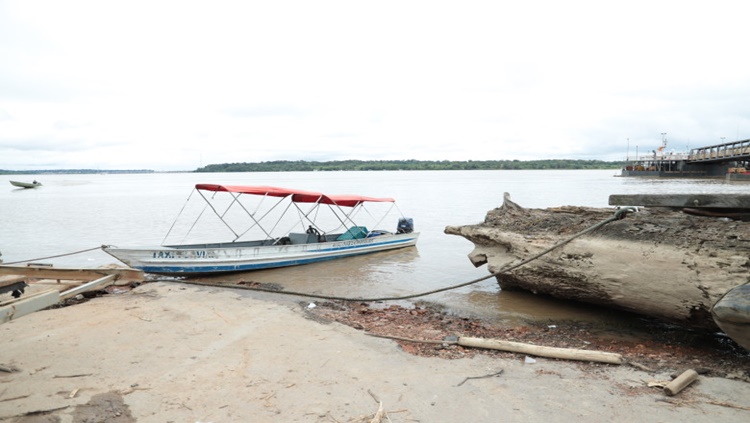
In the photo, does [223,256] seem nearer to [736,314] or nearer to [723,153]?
[736,314]

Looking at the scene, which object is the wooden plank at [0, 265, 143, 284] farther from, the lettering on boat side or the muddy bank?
the muddy bank

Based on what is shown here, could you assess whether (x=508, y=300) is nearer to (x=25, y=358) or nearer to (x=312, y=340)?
(x=312, y=340)

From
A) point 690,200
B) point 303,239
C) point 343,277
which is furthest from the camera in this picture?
point 303,239

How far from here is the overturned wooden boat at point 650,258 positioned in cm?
605

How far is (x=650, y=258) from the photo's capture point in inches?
259

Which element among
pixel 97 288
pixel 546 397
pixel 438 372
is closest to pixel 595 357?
pixel 546 397

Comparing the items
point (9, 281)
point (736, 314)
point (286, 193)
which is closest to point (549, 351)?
point (736, 314)

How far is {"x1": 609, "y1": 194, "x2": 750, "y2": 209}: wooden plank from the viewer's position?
6.23 meters

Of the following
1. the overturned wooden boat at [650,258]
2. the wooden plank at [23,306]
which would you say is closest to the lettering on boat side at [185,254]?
the wooden plank at [23,306]

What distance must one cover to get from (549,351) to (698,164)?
83020 mm

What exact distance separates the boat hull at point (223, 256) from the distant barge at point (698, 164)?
5937cm

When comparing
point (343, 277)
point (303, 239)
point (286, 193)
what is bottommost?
point (343, 277)

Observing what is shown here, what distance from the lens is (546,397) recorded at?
14.9 feet

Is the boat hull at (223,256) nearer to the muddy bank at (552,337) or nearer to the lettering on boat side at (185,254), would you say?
the lettering on boat side at (185,254)
